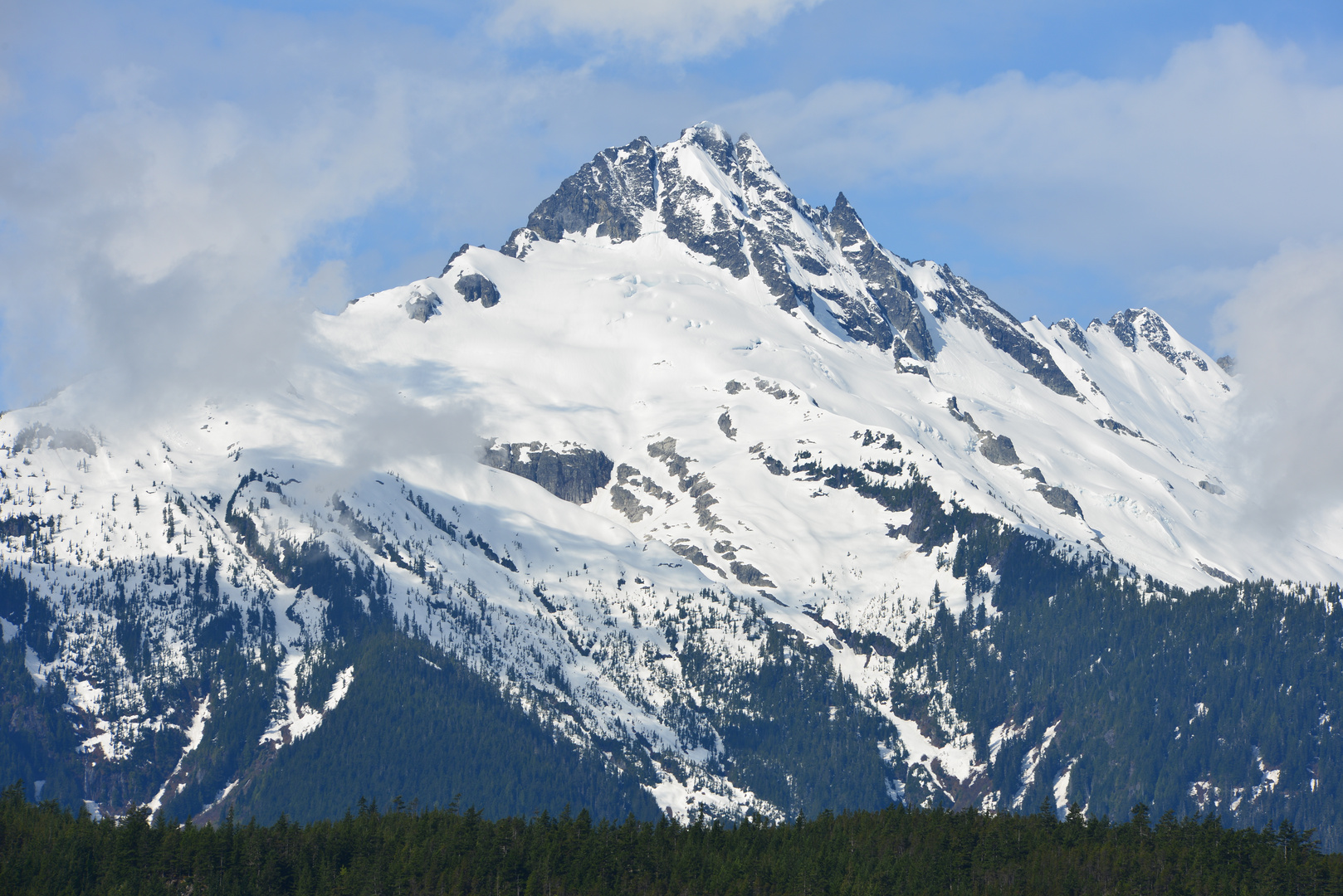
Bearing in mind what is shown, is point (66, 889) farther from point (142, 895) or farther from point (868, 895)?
point (868, 895)

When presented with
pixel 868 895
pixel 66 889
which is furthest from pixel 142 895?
pixel 868 895

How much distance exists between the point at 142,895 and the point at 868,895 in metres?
89.3

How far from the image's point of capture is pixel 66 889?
199250 millimetres

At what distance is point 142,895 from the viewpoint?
200 metres

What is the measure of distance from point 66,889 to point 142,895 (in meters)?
9.30

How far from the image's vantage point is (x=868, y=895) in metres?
197
